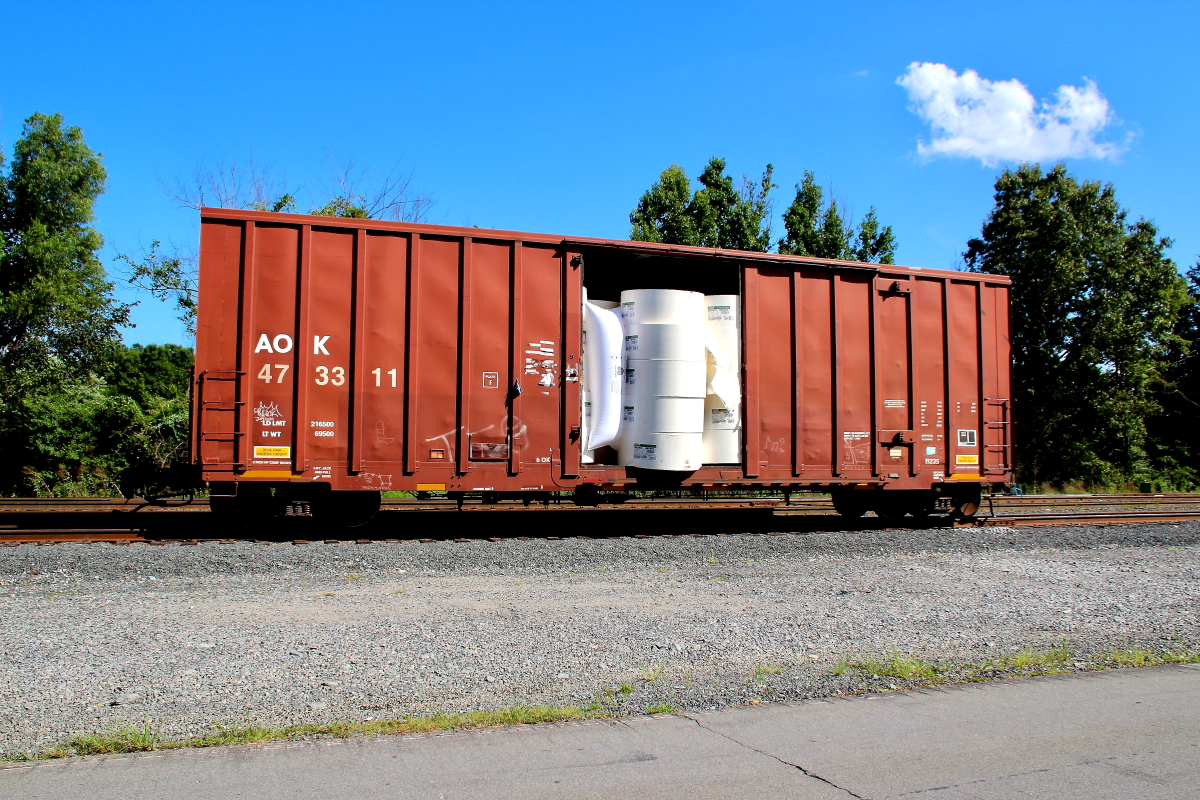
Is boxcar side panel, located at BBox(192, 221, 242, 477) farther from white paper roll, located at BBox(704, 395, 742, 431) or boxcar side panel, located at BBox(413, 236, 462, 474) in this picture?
white paper roll, located at BBox(704, 395, 742, 431)

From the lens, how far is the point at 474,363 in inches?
409

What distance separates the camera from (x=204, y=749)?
149 inches

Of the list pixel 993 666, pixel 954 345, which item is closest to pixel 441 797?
pixel 993 666

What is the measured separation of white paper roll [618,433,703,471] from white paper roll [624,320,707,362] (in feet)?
3.58

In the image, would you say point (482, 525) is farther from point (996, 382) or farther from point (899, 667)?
point (996, 382)

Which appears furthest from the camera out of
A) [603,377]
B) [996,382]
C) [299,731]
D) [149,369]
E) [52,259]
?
[149,369]

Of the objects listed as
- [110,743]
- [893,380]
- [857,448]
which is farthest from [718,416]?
[110,743]

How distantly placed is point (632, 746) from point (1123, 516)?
13.0m

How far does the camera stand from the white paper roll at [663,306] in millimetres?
10656

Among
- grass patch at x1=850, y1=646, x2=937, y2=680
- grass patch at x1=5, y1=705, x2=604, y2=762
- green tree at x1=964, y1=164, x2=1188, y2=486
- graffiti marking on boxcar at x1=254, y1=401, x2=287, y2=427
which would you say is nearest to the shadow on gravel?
graffiti marking on boxcar at x1=254, y1=401, x2=287, y2=427

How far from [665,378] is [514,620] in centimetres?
500

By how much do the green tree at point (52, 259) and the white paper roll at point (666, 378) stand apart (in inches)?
A: 762

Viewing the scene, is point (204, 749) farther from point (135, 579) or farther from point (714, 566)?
point (714, 566)

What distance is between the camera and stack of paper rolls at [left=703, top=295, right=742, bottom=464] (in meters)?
11.2
